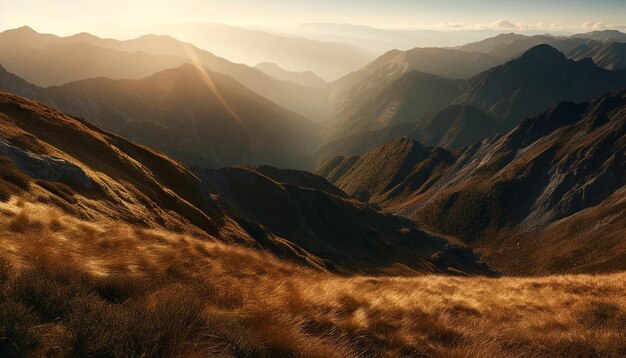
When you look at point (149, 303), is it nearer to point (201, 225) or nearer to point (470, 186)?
point (201, 225)

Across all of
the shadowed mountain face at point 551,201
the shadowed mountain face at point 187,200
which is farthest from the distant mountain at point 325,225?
the shadowed mountain face at point 551,201

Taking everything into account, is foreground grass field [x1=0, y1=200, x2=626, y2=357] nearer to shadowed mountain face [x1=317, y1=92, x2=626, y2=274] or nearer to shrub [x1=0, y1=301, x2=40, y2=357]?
shrub [x1=0, y1=301, x2=40, y2=357]

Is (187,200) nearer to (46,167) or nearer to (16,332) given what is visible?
(46,167)

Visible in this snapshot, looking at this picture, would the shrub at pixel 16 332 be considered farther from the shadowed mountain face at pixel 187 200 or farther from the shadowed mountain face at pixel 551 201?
the shadowed mountain face at pixel 551 201

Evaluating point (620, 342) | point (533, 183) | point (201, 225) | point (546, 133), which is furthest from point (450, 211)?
point (620, 342)

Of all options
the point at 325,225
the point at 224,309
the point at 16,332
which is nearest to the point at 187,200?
the point at 224,309

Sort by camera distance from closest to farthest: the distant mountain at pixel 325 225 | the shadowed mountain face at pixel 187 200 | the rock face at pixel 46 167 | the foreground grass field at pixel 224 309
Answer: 1. the foreground grass field at pixel 224 309
2. the rock face at pixel 46 167
3. the shadowed mountain face at pixel 187 200
4. the distant mountain at pixel 325 225

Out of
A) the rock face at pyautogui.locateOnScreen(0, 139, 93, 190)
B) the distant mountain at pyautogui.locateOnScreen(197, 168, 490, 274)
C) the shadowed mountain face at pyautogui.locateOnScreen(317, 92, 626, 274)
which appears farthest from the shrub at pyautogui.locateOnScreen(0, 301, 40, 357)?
the shadowed mountain face at pyautogui.locateOnScreen(317, 92, 626, 274)
